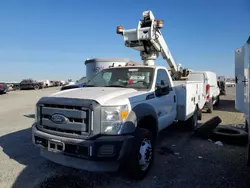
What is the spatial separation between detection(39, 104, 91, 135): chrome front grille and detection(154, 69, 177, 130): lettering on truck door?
1.64 m

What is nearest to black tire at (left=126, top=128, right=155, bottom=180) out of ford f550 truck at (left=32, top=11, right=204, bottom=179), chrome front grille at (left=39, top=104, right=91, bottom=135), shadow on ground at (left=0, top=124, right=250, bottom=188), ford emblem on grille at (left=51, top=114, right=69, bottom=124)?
ford f550 truck at (left=32, top=11, right=204, bottom=179)

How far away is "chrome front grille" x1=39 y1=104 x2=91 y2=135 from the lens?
10.4 feet

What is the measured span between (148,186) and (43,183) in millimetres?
1730

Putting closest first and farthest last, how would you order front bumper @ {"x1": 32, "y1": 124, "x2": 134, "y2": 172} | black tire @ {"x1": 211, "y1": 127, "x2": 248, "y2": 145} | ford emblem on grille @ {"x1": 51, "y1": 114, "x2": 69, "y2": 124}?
front bumper @ {"x1": 32, "y1": 124, "x2": 134, "y2": 172}
ford emblem on grille @ {"x1": 51, "y1": 114, "x2": 69, "y2": 124}
black tire @ {"x1": 211, "y1": 127, "x2": 248, "y2": 145}

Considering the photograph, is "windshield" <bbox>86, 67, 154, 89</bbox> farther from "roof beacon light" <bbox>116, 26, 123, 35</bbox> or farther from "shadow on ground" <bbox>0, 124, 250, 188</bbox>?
"roof beacon light" <bbox>116, 26, 123, 35</bbox>

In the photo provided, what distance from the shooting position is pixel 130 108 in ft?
11.1

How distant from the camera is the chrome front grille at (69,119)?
3.16 m

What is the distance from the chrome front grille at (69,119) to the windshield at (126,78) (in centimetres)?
142

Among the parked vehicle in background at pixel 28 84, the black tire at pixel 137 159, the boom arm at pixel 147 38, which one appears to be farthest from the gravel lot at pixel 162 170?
the parked vehicle in background at pixel 28 84

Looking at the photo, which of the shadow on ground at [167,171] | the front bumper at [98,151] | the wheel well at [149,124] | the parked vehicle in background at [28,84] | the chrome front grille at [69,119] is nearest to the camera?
the front bumper at [98,151]

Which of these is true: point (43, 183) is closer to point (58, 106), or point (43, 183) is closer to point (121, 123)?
point (58, 106)

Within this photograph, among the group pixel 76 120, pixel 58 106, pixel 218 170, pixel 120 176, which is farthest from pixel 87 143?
pixel 218 170

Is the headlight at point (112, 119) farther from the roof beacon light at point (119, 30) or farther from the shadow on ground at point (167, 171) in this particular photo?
the roof beacon light at point (119, 30)

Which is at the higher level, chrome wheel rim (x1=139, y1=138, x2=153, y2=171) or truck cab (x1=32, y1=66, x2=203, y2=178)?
truck cab (x1=32, y1=66, x2=203, y2=178)
